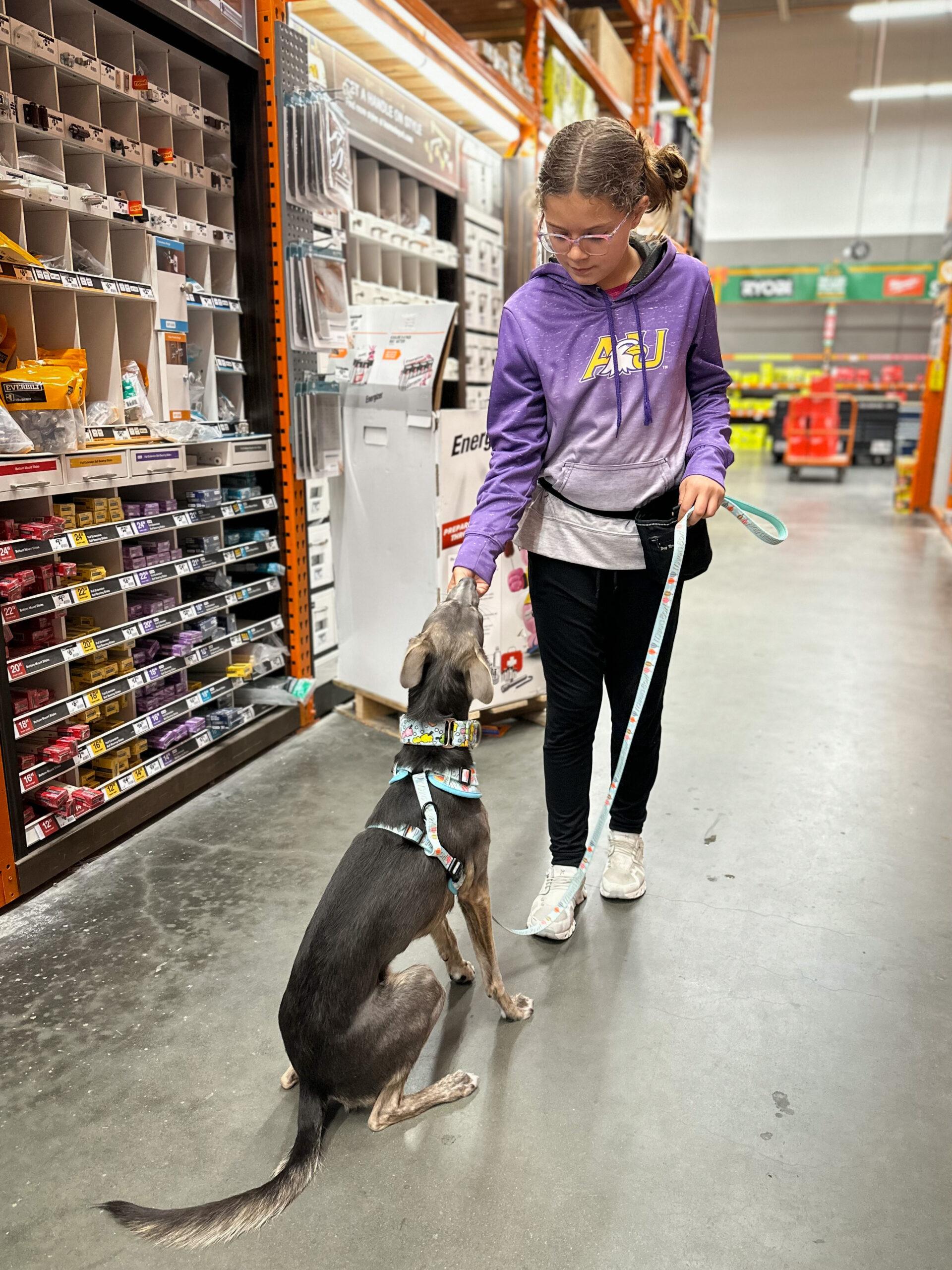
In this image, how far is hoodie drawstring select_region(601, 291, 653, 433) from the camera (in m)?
1.80

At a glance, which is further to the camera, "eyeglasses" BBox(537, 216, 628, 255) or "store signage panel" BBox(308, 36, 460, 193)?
"store signage panel" BBox(308, 36, 460, 193)

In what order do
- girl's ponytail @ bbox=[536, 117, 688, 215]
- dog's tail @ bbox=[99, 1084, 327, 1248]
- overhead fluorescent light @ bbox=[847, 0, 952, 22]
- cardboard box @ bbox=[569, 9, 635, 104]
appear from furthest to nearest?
1. overhead fluorescent light @ bbox=[847, 0, 952, 22]
2. cardboard box @ bbox=[569, 9, 635, 104]
3. girl's ponytail @ bbox=[536, 117, 688, 215]
4. dog's tail @ bbox=[99, 1084, 327, 1248]

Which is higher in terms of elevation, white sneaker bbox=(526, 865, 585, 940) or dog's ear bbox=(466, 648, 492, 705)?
dog's ear bbox=(466, 648, 492, 705)

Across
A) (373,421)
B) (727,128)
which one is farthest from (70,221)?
(727,128)

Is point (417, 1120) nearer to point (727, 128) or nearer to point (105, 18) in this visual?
point (105, 18)

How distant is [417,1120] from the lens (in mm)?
1636

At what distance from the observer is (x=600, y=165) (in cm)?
162

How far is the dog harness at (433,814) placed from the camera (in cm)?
163

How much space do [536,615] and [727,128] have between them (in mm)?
17567

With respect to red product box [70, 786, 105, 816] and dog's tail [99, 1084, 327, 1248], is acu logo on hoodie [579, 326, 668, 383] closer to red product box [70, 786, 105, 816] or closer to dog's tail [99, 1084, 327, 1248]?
dog's tail [99, 1084, 327, 1248]

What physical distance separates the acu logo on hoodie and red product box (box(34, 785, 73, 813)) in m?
1.72

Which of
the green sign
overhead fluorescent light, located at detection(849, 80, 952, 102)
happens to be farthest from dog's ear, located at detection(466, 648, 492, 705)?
overhead fluorescent light, located at detection(849, 80, 952, 102)

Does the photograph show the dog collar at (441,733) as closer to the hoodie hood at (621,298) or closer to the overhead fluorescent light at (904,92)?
the hoodie hood at (621,298)

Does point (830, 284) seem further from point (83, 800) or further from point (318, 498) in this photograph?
point (83, 800)
